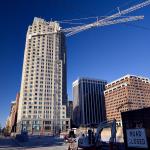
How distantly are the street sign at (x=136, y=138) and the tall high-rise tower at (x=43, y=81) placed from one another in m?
131

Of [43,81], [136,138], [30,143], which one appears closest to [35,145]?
[30,143]

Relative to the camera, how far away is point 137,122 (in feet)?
82.1

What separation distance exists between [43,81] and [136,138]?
474ft

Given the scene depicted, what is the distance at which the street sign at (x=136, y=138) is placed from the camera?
78.6ft

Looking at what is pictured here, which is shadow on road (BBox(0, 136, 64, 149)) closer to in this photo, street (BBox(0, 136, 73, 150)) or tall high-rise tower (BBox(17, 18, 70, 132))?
street (BBox(0, 136, 73, 150))

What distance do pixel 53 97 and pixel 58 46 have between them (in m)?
47.6

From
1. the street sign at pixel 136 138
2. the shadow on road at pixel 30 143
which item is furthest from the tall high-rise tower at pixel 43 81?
the street sign at pixel 136 138

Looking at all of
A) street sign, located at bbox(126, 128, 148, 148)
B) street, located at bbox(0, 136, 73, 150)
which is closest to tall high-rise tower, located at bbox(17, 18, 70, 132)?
street, located at bbox(0, 136, 73, 150)

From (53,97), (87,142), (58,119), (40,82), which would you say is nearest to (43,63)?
(40,82)

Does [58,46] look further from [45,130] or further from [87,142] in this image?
[87,142]

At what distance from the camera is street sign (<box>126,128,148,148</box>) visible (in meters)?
23.9

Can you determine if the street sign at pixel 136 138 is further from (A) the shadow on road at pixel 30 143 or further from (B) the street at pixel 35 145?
(A) the shadow on road at pixel 30 143

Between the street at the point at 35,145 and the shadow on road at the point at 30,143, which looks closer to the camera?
the street at the point at 35,145

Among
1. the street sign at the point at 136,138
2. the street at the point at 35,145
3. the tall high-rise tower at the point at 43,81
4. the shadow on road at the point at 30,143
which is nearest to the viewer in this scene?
the street sign at the point at 136,138
